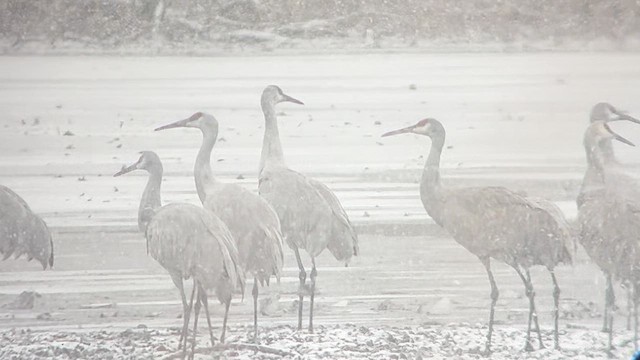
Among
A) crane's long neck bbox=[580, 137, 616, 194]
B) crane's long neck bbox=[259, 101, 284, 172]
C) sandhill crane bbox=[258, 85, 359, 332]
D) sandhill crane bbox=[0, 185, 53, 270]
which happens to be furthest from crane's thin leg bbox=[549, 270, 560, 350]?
sandhill crane bbox=[0, 185, 53, 270]

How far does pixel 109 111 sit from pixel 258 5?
3.26 feet

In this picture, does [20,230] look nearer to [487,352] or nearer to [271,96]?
[271,96]

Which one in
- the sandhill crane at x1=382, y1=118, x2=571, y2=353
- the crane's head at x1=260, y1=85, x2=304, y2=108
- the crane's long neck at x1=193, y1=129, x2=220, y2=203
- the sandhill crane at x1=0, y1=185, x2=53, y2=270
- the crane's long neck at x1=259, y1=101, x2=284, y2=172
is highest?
the crane's head at x1=260, y1=85, x2=304, y2=108

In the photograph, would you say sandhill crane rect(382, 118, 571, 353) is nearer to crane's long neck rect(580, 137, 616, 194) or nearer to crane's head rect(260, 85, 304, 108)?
crane's long neck rect(580, 137, 616, 194)

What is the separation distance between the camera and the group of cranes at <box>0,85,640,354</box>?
412cm

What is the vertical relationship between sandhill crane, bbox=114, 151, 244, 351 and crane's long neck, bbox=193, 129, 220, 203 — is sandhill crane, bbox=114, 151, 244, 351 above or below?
below

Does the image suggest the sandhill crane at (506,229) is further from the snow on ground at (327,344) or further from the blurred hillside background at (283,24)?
the blurred hillside background at (283,24)

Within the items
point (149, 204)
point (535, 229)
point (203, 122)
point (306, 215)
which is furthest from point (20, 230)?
point (535, 229)

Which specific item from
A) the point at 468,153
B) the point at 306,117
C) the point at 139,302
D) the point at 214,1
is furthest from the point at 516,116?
the point at 139,302

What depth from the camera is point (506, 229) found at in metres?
4.36

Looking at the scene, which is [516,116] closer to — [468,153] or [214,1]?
[468,153]

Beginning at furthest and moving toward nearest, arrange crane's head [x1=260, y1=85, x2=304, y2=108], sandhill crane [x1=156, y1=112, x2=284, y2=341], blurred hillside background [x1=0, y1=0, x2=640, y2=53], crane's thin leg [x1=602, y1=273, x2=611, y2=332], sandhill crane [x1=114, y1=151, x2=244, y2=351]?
blurred hillside background [x1=0, y1=0, x2=640, y2=53]
crane's head [x1=260, y1=85, x2=304, y2=108]
crane's thin leg [x1=602, y1=273, x2=611, y2=332]
sandhill crane [x1=156, y1=112, x2=284, y2=341]
sandhill crane [x1=114, y1=151, x2=244, y2=351]

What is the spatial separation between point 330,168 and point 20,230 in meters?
2.01

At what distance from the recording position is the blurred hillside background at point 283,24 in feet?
21.2
